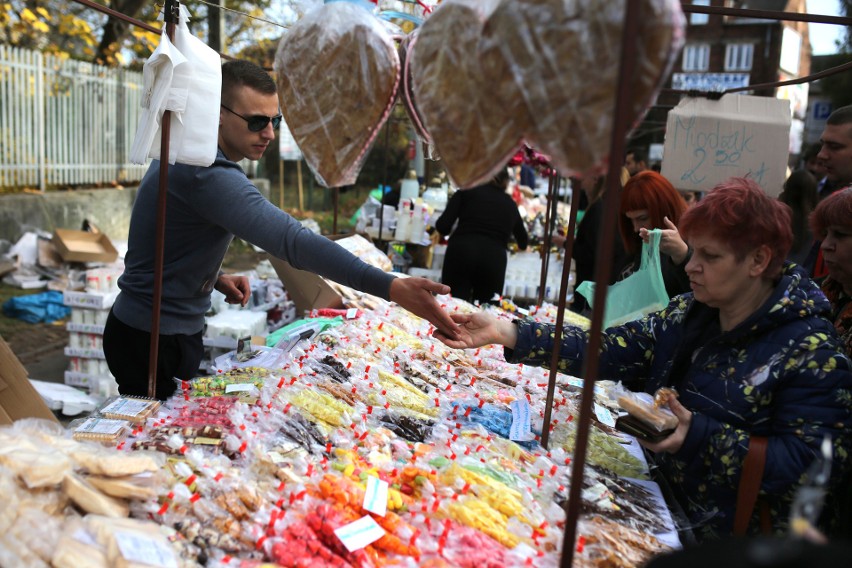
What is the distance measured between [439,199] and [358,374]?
18.4 feet

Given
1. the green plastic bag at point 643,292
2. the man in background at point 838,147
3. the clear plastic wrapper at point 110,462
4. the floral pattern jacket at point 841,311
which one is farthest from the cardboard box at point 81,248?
the floral pattern jacket at point 841,311

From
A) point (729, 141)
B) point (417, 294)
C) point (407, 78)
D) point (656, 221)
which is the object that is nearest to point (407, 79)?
point (407, 78)

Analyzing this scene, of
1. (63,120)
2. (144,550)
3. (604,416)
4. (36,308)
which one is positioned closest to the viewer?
(144,550)

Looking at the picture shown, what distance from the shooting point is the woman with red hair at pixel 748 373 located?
→ 1.73 meters

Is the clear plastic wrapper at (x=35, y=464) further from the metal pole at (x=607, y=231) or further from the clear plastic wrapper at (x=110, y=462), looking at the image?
the metal pole at (x=607, y=231)

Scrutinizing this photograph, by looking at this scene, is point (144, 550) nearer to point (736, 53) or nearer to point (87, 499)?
point (87, 499)

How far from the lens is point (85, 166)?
989cm

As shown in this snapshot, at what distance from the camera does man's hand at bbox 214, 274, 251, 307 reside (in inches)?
122

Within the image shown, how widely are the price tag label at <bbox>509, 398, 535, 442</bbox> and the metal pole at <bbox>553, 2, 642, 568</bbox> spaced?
3.26ft

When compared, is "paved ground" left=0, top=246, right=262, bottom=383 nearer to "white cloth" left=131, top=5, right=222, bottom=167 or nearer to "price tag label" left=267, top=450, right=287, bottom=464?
"white cloth" left=131, top=5, right=222, bottom=167

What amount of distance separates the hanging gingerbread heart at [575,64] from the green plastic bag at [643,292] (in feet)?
6.12

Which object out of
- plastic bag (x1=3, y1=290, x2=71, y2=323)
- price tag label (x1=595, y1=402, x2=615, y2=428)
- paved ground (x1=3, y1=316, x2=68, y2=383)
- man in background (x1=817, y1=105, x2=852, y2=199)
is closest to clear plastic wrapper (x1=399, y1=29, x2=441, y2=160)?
price tag label (x1=595, y1=402, x2=615, y2=428)

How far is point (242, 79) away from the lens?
7.63 feet

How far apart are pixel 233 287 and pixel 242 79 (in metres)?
1.11
